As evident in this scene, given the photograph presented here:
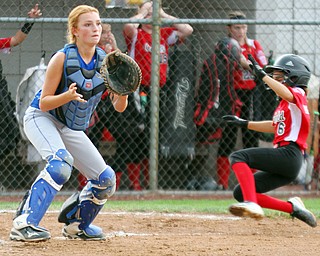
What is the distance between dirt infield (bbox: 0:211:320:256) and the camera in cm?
528

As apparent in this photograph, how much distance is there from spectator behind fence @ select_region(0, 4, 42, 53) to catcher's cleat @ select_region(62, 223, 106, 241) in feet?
11.6

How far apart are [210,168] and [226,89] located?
1.06 m

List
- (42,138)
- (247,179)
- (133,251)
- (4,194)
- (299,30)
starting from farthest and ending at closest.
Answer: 1. (299,30)
2. (4,194)
3. (247,179)
4. (42,138)
5. (133,251)

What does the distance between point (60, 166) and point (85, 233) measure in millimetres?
699

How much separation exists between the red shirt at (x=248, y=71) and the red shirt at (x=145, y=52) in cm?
86

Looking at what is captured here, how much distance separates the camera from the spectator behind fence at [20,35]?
351 inches

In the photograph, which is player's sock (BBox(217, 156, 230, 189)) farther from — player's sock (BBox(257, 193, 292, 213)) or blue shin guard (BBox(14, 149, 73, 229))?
blue shin guard (BBox(14, 149, 73, 229))

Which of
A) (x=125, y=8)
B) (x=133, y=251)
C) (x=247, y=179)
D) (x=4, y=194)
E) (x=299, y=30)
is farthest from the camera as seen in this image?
(x=299, y=30)

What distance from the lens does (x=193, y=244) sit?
18.5 feet

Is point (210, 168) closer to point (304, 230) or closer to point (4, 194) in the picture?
point (4, 194)

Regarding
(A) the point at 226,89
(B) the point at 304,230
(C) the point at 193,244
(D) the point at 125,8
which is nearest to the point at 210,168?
(A) the point at 226,89

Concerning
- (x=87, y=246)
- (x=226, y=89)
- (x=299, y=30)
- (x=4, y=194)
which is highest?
(x=299, y=30)

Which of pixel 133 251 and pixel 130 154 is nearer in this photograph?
pixel 133 251

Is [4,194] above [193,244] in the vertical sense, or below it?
below
